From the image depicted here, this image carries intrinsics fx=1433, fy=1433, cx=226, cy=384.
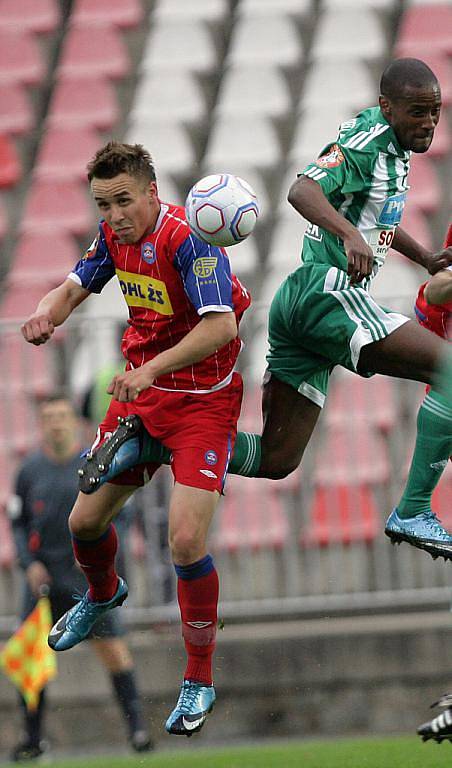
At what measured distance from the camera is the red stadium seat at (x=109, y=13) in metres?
14.7

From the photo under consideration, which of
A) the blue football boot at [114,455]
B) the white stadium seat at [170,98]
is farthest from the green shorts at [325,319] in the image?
the white stadium seat at [170,98]

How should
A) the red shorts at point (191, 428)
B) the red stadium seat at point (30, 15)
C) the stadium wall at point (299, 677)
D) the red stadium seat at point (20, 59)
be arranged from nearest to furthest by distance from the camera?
the red shorts at point (191, 428) → the stadium wall at point (299, 677) → the red stadium seat at point (20, 59) → the red stadium seat at point (30, 15)

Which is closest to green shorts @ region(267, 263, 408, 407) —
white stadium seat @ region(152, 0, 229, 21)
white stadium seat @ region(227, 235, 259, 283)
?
white stadium seat @ region(227, 235, 259, 283)

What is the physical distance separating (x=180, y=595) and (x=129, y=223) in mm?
1633

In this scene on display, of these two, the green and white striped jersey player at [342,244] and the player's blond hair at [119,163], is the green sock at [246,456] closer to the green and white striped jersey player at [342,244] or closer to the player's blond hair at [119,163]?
the green and white striped jersey player at [342,244]

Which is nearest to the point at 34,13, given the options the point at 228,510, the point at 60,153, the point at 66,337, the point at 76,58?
the point at 76,58

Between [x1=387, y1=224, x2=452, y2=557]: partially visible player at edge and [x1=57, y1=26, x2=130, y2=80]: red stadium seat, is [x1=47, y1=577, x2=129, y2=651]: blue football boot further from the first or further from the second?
[x1=57, y1=26, x2=130, y2=80]: red stadium seat

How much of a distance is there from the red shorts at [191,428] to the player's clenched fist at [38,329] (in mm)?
472

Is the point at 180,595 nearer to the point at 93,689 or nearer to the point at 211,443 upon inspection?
the point at 211,443

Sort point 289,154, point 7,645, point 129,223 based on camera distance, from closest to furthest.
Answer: point 129,223 < point 7,645 < point 289,154

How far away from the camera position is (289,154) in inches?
518

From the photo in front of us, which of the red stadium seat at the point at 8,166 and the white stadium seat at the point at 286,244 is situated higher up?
the red stadium seat at the point at 8,166

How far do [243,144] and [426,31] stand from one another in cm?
207

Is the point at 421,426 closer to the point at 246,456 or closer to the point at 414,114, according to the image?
the point at 246,456
